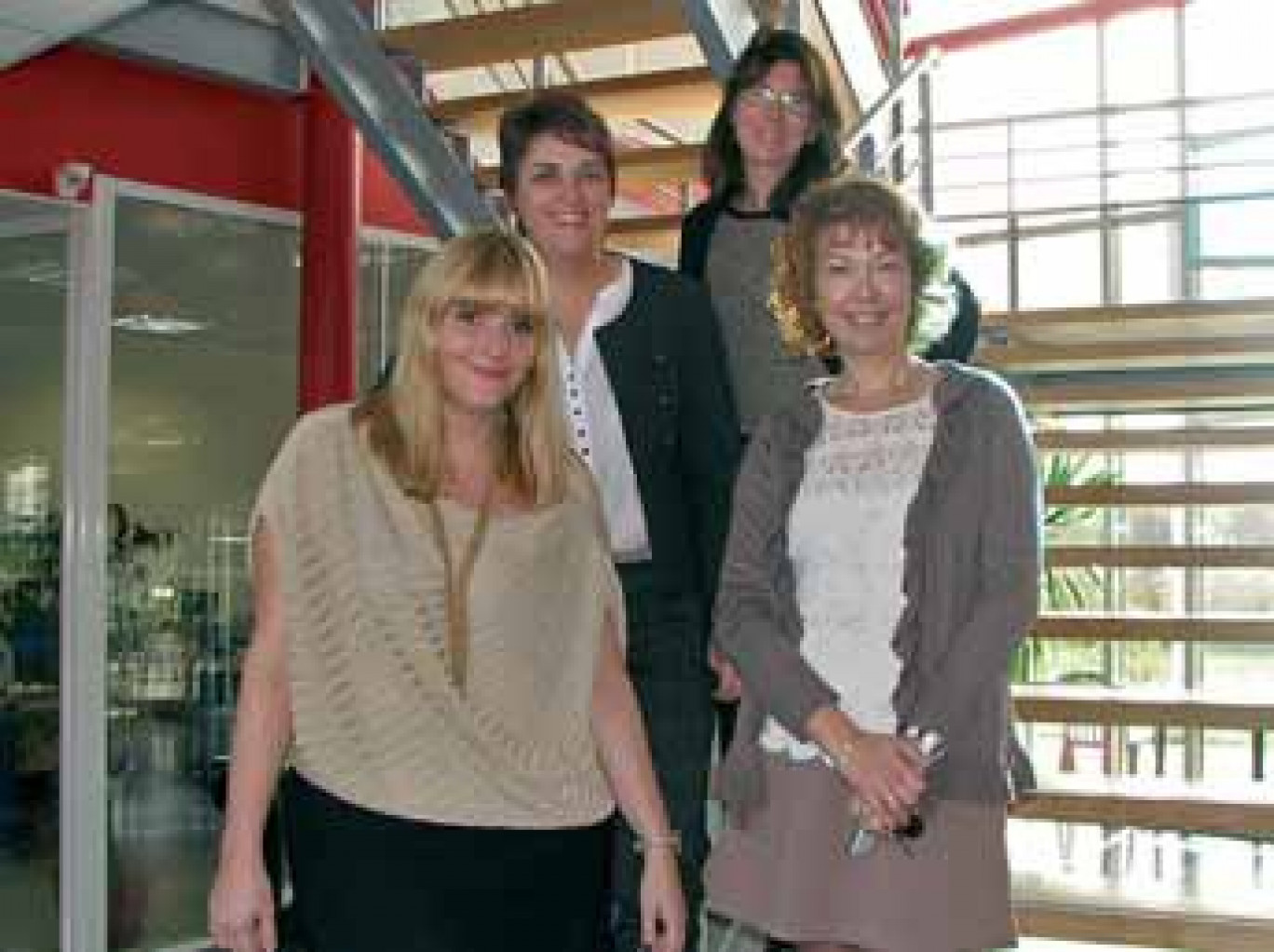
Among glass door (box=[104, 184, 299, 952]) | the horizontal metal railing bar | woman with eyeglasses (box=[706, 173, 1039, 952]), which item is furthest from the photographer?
the horizontal metal railing bar

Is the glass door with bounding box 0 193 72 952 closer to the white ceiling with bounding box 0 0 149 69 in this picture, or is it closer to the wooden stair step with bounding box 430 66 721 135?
the white ceiling with bounding box 0 0 149 69

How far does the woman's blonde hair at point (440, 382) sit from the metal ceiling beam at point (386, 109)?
99.6 inches

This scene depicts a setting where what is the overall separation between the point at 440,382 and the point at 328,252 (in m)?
3.95

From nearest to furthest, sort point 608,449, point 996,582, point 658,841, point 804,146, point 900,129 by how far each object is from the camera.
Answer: point 996,582
point 658,841
point 608,449
point 804,146
point 900,129

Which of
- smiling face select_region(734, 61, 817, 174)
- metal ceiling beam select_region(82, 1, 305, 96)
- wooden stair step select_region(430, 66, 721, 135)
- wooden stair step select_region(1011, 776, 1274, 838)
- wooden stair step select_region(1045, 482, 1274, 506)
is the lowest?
wooden stair step select_region(1011, 776, 1274, 838)

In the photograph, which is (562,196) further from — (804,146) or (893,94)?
(893,94)

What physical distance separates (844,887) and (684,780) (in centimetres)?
47

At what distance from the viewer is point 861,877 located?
6.65ft

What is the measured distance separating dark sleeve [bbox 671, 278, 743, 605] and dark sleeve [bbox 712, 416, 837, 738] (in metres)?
0.31

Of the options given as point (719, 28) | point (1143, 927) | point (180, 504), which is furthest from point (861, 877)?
point (180, 504)

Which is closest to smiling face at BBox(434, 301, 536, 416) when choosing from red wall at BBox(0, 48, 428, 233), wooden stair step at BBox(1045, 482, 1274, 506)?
wooden stair step at BBox(1045, 482, 1274, 506)

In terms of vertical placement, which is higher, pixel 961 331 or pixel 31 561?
pixel 961 331

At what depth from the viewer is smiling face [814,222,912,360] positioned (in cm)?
213


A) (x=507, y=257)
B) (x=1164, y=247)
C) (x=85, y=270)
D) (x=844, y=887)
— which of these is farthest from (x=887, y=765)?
(x=1164, y=247)
